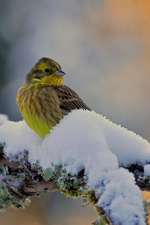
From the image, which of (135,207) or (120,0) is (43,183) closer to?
(135,207)

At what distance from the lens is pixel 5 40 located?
7500 millimetres


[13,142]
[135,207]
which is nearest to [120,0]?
[13,142]

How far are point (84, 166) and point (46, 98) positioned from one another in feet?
4.98

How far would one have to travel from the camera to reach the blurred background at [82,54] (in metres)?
6.62

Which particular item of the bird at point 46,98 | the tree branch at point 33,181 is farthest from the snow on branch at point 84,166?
the bird at point 46,98

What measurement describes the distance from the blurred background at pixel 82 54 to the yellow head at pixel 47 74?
234cm

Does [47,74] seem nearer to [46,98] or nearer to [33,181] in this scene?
[46,98]

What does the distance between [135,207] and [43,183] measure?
2.24 ft

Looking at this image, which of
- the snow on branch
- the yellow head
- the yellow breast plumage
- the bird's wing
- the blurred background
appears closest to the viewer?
the snow on branch

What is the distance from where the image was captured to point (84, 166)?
212cm

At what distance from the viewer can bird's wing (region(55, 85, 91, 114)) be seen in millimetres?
3361

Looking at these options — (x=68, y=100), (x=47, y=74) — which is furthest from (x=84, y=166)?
(x=47, y=74)

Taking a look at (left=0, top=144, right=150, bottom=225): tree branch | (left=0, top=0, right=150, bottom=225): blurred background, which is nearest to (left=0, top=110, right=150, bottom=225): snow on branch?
(left=0, top=144, right=150, bottom=225): tree branch

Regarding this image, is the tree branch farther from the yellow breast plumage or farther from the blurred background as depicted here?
the blurred background
